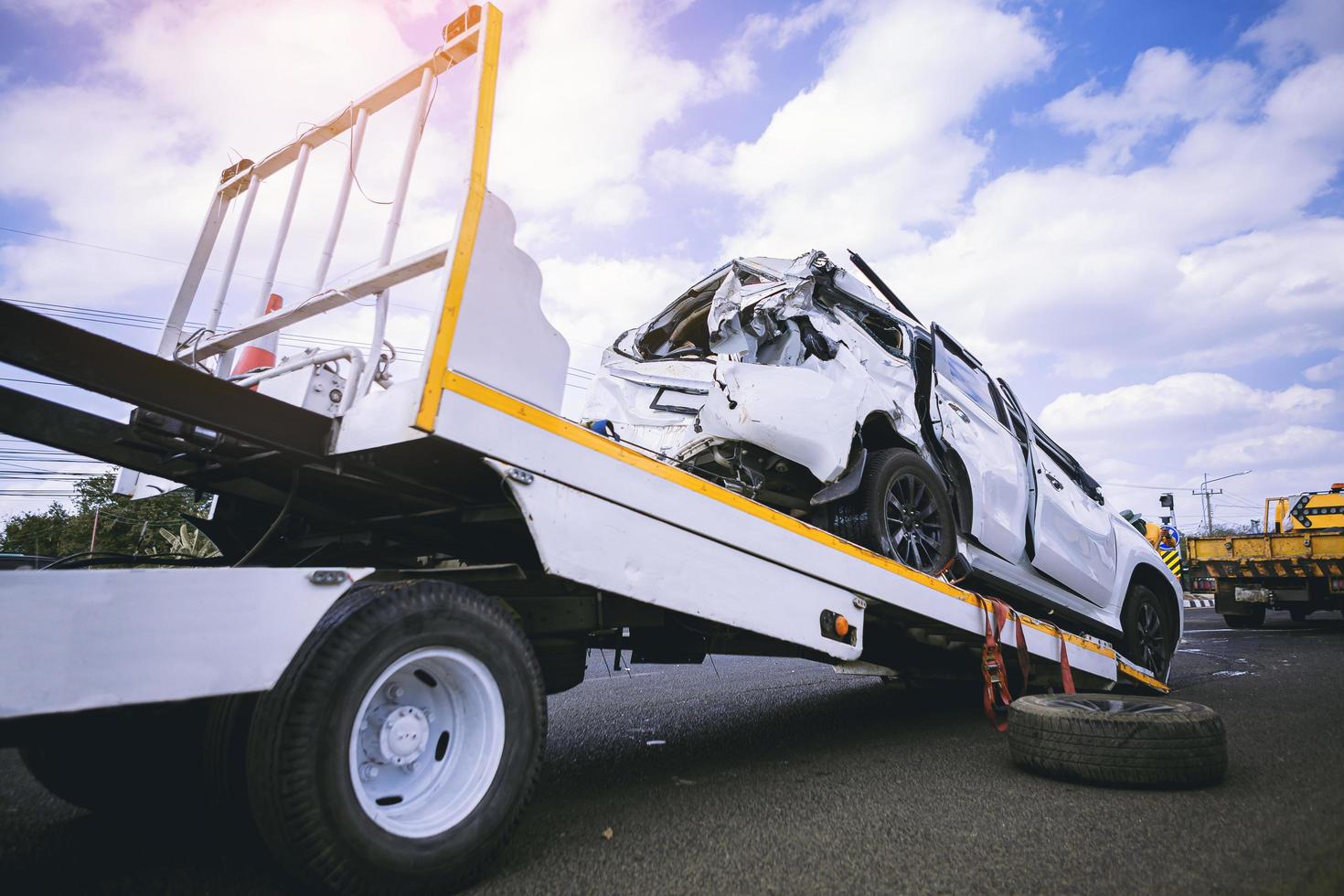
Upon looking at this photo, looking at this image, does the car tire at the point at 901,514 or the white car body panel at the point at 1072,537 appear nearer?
the car tire at the point at 901,514

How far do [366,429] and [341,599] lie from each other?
1.67ft

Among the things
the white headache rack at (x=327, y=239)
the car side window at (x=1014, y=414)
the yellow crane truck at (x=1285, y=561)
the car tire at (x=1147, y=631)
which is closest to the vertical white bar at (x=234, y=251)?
the white headache rack at (x=327, y=239)

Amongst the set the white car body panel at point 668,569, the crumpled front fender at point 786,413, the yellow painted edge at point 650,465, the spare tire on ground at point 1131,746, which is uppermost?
the crumpled front fender at point 786,413

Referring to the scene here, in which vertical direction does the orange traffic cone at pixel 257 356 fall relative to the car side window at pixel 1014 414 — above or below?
below

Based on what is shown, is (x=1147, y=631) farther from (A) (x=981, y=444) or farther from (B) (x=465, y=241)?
(B) (x=465, y=241)

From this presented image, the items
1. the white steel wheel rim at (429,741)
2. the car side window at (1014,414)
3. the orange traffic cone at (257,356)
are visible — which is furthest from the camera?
the car side window at (1014,414)

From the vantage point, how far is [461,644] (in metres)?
2.11

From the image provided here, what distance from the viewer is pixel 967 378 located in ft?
17.7

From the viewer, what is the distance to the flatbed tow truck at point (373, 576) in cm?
174

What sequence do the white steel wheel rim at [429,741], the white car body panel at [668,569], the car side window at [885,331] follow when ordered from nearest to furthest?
the white steel wheel rim at [429,741]
the white car body panel at [668,569]
the car side window at [885,331]

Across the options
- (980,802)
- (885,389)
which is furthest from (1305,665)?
(980,802)

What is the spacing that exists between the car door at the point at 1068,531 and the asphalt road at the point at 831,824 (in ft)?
4.17

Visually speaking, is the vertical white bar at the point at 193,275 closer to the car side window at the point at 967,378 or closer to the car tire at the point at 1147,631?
the car side window at the point at 967,378

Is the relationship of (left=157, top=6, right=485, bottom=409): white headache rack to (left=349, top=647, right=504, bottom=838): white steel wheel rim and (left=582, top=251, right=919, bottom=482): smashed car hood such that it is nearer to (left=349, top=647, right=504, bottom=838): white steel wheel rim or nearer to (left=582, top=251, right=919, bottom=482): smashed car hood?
(left=349, top=647, right=504, bottom=838): white steel wheel rim
